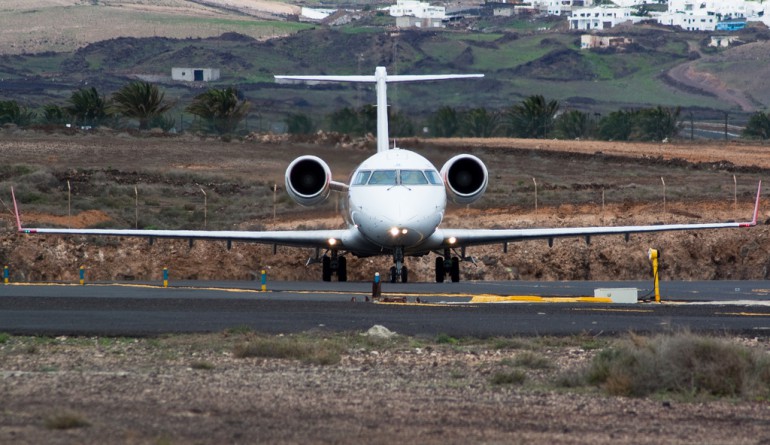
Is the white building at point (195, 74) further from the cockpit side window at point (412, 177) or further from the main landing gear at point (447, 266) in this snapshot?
the cockpit side window at point (412, 177)

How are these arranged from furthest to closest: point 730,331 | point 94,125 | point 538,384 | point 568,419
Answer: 1. point 94,125
2. point 730,331
3. point 538,384
4. point 568,419

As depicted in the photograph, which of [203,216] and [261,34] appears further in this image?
[261,34]

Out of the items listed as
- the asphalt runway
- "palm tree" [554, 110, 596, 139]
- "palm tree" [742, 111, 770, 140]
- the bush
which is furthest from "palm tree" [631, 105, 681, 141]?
the bush

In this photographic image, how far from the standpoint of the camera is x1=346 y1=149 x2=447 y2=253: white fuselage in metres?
29.9

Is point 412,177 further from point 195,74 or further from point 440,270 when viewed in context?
point 195,74

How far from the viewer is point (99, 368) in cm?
1606

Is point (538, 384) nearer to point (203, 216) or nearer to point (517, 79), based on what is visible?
point (203, 216)

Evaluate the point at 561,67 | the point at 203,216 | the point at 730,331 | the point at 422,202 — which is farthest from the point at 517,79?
the point at 730,331

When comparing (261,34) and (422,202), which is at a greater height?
(261,34)

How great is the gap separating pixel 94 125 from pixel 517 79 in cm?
4628

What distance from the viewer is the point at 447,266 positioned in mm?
34125

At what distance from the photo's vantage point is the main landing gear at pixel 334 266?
1363 inches

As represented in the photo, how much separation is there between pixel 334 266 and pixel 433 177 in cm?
474

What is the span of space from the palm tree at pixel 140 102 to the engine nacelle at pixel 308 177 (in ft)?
178
